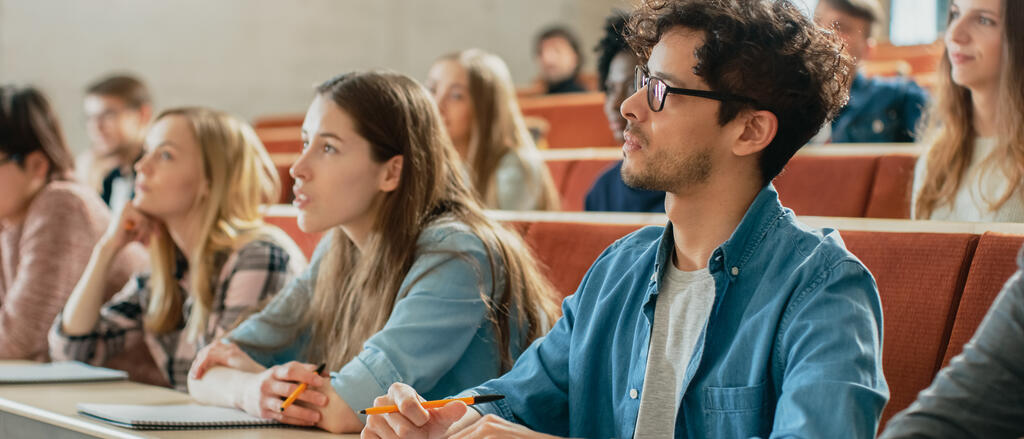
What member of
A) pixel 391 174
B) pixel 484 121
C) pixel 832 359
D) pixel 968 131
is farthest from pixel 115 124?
pixel 832 359

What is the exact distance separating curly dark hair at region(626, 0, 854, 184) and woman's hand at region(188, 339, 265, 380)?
0.94 meters

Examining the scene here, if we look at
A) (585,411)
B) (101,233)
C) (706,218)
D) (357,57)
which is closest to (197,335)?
(101,233)

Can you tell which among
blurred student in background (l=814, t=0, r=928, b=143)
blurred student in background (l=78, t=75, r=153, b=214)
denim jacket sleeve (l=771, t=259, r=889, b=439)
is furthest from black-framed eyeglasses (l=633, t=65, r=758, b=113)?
blurred student in background (l=78, t=75, r=153, b=214)

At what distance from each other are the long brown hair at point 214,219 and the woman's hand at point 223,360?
1.28ft

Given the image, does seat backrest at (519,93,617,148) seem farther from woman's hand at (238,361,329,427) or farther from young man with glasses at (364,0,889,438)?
young man with glasses at (364,0,889,438)

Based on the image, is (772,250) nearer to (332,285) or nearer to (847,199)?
(332,285)

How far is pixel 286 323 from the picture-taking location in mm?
2039

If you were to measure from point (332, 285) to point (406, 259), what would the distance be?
21 cm

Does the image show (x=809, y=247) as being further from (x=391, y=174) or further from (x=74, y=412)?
(x=74, y=412)

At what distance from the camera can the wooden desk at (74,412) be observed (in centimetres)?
157

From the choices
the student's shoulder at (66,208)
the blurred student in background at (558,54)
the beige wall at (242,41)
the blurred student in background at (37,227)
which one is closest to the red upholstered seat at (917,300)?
the blurred student in background at (37,227)

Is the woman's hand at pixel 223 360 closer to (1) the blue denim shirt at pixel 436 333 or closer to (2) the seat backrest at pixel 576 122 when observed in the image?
(1) the blue denim shirt at pixel 436 333

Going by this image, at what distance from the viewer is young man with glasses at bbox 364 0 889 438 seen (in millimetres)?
1233

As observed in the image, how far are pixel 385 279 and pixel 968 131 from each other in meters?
1.25
